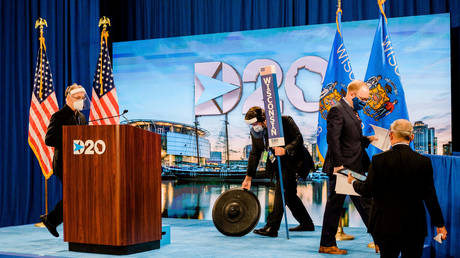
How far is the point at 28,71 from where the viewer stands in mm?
7797

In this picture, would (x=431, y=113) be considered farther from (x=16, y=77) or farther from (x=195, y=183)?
(x=16, y=77)

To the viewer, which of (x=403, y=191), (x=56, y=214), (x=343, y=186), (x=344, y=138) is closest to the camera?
(x=403, y=191)

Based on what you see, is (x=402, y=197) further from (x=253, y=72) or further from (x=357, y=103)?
(x=253, y=72)

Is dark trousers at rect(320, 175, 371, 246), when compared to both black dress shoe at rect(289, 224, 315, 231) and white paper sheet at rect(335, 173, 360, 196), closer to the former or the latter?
white paper sheet at rect(335, 173, 360, 196)

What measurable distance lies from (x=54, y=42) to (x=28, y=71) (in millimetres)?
568

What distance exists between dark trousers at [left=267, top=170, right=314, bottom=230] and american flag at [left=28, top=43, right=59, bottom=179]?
3.01 m

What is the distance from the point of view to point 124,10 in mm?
8133

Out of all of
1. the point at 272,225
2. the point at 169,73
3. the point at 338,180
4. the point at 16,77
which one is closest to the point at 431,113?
the point at 272,225

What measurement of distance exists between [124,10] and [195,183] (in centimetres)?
285

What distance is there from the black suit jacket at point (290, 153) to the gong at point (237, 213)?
0.82ft

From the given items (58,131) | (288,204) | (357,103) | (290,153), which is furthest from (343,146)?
(58,131)

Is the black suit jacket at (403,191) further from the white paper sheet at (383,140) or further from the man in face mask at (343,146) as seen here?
the white paper sheet at (383,140)

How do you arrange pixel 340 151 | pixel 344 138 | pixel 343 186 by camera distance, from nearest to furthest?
pixel 343 186, pixel 340 151, pixel 344 138

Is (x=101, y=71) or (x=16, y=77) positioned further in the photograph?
(x=16, y=77)
